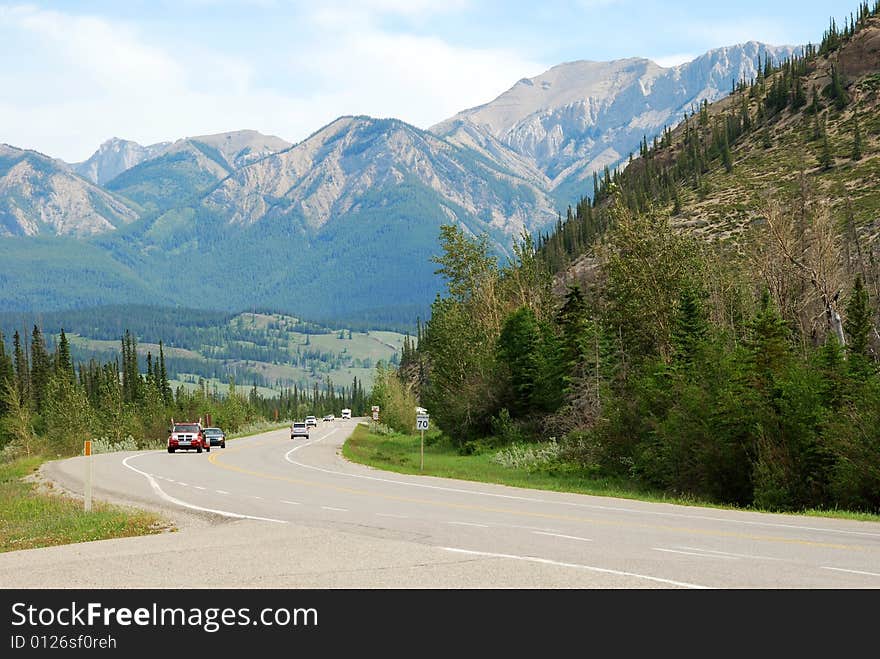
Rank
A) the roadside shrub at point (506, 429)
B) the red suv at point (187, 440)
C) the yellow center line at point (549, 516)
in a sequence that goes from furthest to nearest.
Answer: the red suv at point (187, 440) → the roadside shrub at point (506, 429) → the yellow center line at point (549, 516)

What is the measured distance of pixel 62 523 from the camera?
64.8 ft

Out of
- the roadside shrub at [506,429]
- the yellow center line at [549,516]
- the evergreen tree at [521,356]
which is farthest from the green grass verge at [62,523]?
the evergreen tree at [521,356]

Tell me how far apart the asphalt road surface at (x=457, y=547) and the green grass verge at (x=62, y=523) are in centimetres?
100

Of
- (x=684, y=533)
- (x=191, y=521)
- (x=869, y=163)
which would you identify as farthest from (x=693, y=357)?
(x=869, y=163)

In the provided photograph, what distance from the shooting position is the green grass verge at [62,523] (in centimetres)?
1752

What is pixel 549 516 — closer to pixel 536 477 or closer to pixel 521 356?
Answer: pixel 536 477

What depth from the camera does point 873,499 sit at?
22.8m

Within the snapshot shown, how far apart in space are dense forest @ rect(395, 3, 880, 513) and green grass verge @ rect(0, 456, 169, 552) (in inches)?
589

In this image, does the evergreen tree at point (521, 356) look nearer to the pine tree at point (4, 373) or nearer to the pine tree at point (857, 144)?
the pine tree at point (857, 144)

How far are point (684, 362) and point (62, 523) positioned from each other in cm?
2230

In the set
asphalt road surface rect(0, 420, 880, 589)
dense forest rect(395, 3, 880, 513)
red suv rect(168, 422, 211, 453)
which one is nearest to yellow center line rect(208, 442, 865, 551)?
asphalt road surface rect(0, 420, 880, 589)

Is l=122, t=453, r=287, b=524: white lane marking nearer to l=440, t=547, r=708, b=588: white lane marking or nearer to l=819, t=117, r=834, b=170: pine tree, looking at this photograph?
l=440, t=547, r=708, b=588: white lane marking

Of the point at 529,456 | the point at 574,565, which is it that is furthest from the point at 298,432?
the point at 574,565
